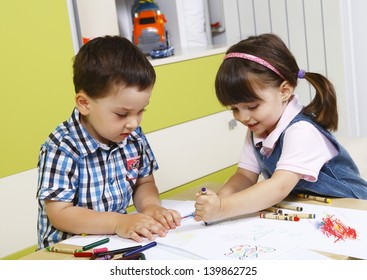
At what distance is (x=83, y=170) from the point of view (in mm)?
1093

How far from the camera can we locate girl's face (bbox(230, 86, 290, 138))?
3.68 feet

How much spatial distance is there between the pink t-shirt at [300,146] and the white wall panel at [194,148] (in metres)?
1.06

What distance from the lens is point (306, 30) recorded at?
236 centimetres

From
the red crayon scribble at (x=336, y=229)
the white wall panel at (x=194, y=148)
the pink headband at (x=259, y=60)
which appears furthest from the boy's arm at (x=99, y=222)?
the white wall panel at (x=194, y=148)

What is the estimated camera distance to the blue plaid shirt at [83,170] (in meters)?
1.05

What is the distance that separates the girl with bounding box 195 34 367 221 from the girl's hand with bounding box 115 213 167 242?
0.19 meters

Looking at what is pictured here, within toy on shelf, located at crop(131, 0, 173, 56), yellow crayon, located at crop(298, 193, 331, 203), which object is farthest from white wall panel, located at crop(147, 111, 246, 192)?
yellow crayon, located at crop(298, 193, 331, 203)

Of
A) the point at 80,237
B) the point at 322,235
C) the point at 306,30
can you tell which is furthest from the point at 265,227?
the point at 306,30

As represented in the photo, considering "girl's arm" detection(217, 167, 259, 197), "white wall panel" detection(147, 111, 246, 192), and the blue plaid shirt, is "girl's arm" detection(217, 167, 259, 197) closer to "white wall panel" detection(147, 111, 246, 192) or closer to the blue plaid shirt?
the blue plaid shirt

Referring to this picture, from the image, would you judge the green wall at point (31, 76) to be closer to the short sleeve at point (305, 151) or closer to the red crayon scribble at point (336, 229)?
the short sleeve at point (305, 151)

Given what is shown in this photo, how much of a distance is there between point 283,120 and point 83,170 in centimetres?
43

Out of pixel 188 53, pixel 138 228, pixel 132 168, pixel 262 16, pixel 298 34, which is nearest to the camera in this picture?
pixel 138 228

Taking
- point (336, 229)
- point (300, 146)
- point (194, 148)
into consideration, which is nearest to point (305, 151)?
point (300, 146)

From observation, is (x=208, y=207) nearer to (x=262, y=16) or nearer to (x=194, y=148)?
(x=194, y=148)
